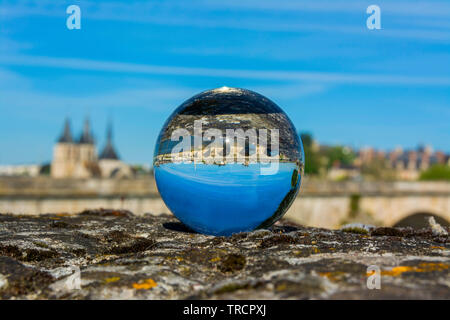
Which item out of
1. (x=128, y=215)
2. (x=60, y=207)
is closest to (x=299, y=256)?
(x=128, y=215)

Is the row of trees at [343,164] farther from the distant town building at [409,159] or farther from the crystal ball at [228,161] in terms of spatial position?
the crystal ball at [228,161]

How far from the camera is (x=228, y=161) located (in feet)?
36.6

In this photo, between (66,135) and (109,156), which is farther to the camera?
(109,156)

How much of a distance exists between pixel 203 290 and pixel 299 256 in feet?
7.74

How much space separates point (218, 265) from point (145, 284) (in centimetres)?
160

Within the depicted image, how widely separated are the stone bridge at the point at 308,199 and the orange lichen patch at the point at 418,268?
27.7 metres

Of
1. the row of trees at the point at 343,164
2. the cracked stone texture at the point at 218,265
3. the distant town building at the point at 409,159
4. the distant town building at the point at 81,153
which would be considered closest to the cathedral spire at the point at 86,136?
the distant town building at the point at 81,153

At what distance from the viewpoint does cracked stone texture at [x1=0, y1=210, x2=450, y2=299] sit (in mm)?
7762

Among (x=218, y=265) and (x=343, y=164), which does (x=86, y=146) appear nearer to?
(x=343, y=164)

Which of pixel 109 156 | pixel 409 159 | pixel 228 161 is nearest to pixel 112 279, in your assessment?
pixel 228 161

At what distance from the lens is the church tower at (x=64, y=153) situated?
12550cm

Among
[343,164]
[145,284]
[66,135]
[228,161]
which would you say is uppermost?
[66,135]

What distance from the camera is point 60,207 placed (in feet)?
128
